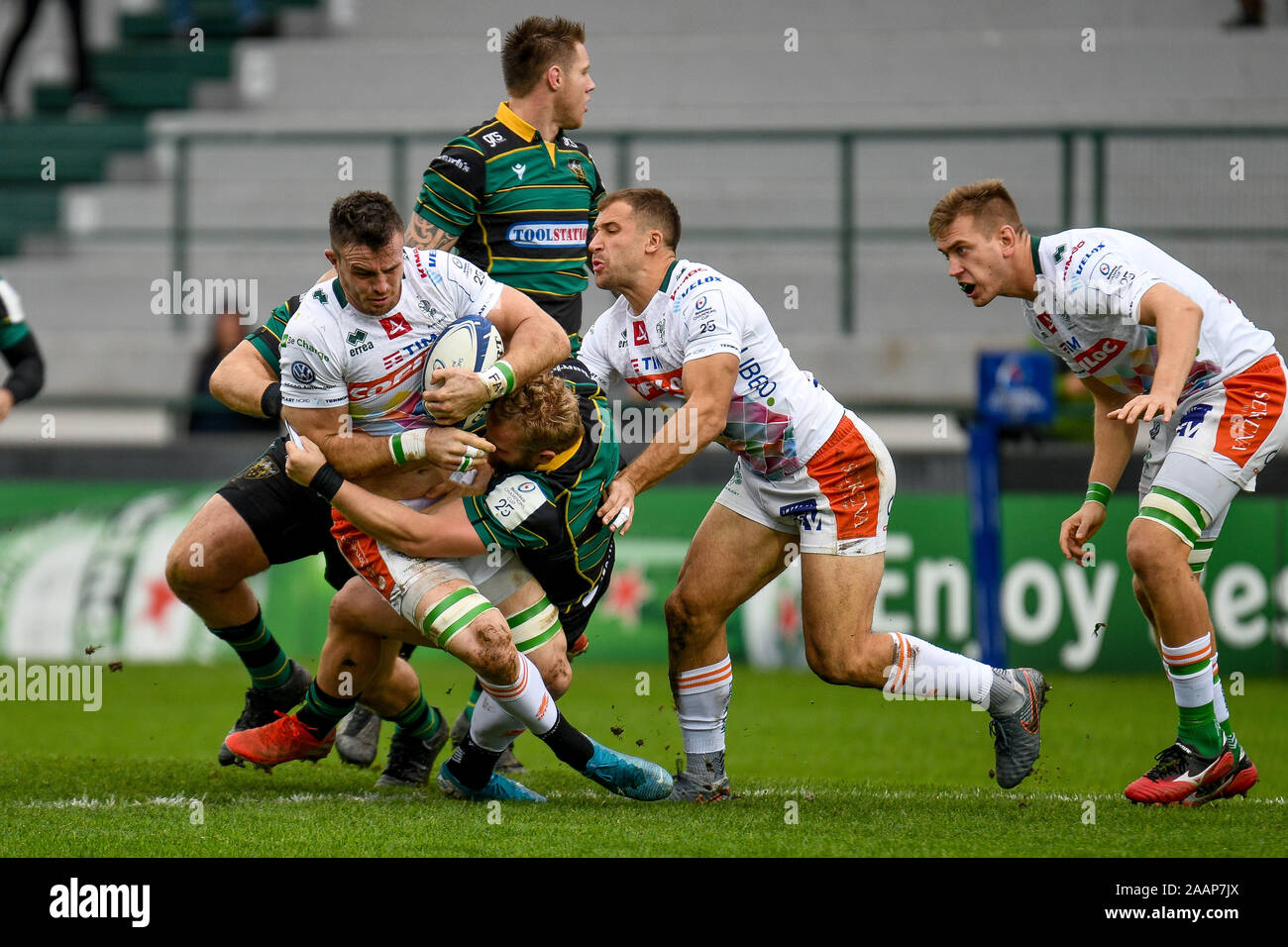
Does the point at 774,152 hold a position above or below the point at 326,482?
above

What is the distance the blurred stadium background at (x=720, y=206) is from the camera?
38.3 feet

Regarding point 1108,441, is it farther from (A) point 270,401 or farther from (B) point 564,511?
(A) point 270,401

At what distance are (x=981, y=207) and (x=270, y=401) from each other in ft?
9.12

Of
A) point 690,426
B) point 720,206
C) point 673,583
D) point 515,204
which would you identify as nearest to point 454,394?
point 690,426

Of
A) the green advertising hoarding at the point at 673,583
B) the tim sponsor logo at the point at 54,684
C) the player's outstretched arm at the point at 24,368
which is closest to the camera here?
the player's outstretched arm at the point at 24,368

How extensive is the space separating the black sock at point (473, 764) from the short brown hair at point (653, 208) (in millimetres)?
2060

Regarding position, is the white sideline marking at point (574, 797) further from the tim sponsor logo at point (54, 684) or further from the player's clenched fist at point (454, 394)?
the tim sponsor logo at point (54, 684)

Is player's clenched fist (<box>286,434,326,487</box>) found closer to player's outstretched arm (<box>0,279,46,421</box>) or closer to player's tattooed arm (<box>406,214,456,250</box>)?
player's tattooed arm (<box>406,214,456,250</box>)

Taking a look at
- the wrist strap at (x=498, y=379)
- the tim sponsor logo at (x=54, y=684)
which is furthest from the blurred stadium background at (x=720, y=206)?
the wrist strap at (x=498, y=379)

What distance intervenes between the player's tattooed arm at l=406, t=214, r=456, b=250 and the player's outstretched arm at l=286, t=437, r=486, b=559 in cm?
122

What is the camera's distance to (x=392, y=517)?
5988 mm
